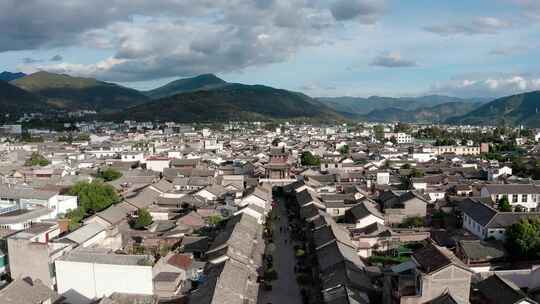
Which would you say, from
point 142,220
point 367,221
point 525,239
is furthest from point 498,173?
point 142,220

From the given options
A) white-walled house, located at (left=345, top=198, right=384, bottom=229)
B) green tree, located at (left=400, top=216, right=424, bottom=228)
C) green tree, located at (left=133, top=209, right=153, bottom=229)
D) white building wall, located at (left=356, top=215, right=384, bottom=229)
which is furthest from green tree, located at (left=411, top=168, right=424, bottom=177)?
green tree, located at (left=133, top=209, right=153, bottom=229)

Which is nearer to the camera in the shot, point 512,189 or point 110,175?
point 512,189

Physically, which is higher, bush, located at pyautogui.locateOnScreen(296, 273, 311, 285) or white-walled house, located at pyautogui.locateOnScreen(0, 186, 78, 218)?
white-walled house, located at pyautogui.locateOnScreen(0, 186, 78, 218)

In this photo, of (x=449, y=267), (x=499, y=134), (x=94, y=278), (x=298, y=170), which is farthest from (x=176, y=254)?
(x=499, y=134)

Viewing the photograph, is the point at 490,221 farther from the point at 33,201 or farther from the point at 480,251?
the point at 33,201

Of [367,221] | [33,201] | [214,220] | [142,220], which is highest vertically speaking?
[33,201]

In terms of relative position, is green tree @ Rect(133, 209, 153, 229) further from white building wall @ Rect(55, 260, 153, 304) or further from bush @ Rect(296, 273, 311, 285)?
bush @ Rect(296, 273, 311, 285)
